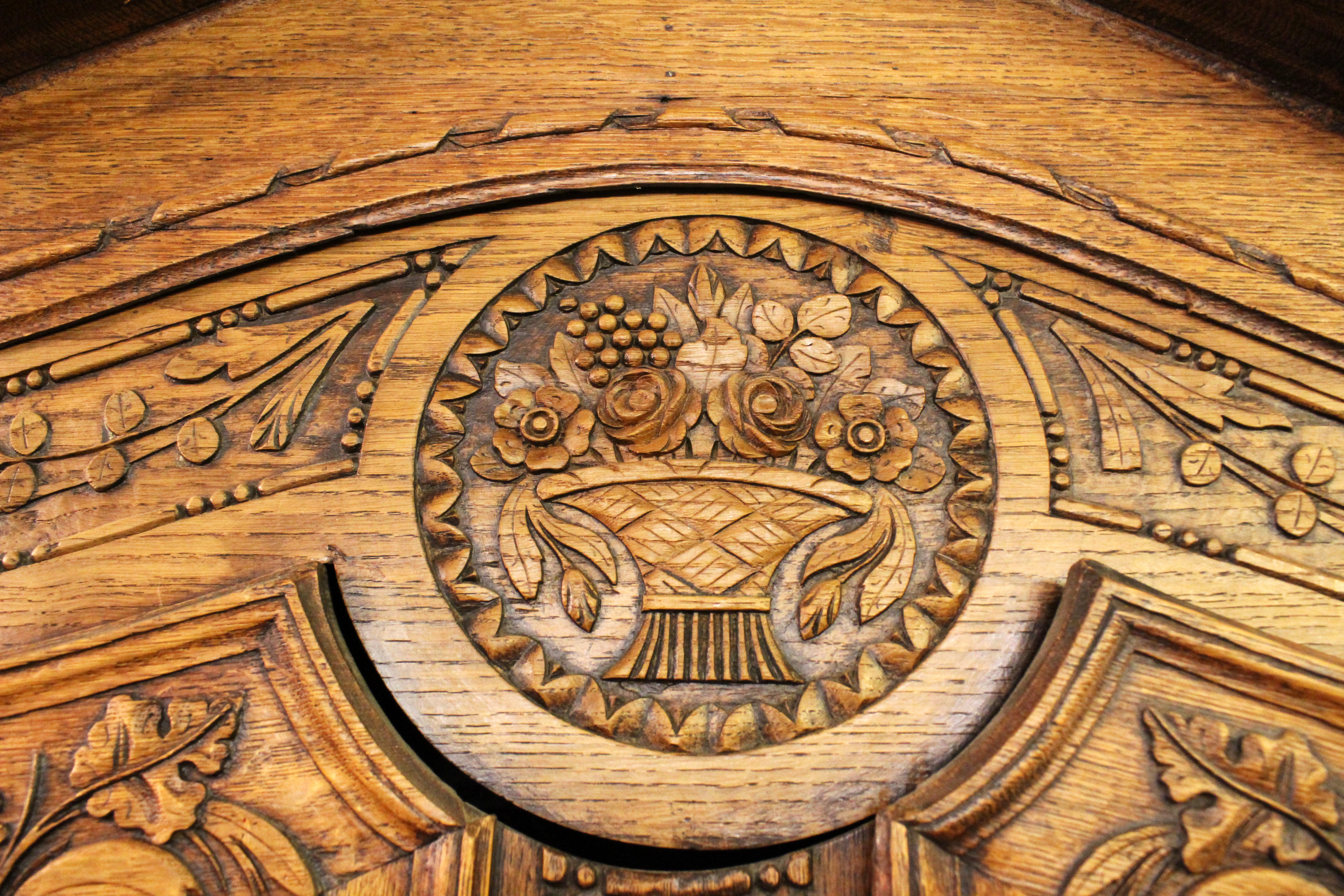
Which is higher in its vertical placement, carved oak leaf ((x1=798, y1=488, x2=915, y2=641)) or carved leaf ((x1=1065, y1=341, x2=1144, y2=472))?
carved leaf ((x1=1065, y1=341, x2=1144, y2=472))

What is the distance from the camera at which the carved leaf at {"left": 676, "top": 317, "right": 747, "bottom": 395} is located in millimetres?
1003

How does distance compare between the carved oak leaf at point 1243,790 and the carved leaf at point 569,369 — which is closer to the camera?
the carved oak leaf at point 1243,790

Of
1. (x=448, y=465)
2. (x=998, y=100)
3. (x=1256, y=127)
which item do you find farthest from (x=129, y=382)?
(x=1256, y=127)

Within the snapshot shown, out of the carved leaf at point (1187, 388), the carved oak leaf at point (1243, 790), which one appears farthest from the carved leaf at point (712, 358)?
the carved oak leaf at point (1243, 790)

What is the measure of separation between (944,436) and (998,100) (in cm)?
42

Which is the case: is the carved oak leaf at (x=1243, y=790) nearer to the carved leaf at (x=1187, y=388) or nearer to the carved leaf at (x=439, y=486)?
the carved leaf at (x=1187, y=388)

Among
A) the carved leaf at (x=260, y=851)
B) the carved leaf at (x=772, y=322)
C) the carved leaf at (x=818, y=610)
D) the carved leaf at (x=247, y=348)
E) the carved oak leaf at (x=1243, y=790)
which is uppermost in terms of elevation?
the carved leaf at (x=772, y=322)

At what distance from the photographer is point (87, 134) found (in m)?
1.09

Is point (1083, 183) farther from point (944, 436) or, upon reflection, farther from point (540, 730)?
point (540, 730)

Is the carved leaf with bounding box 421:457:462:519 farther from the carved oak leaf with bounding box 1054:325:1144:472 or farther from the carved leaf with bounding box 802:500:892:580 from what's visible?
the carved oak leaf with bounding box 1054:325:1144:472

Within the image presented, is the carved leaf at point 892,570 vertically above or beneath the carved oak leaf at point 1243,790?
above

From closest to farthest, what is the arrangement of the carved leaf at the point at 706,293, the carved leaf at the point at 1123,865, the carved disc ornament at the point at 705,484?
the carved leaf at the point at 1123,865
the carved disc ornament at the point at 705,484
the carved leaf at the point at 706,293

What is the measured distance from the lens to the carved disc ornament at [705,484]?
3.02 ft

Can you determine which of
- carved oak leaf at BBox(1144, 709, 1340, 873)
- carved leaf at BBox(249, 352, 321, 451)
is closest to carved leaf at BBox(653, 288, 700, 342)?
carved leaf at BBox(249, 352, 321, 451)
